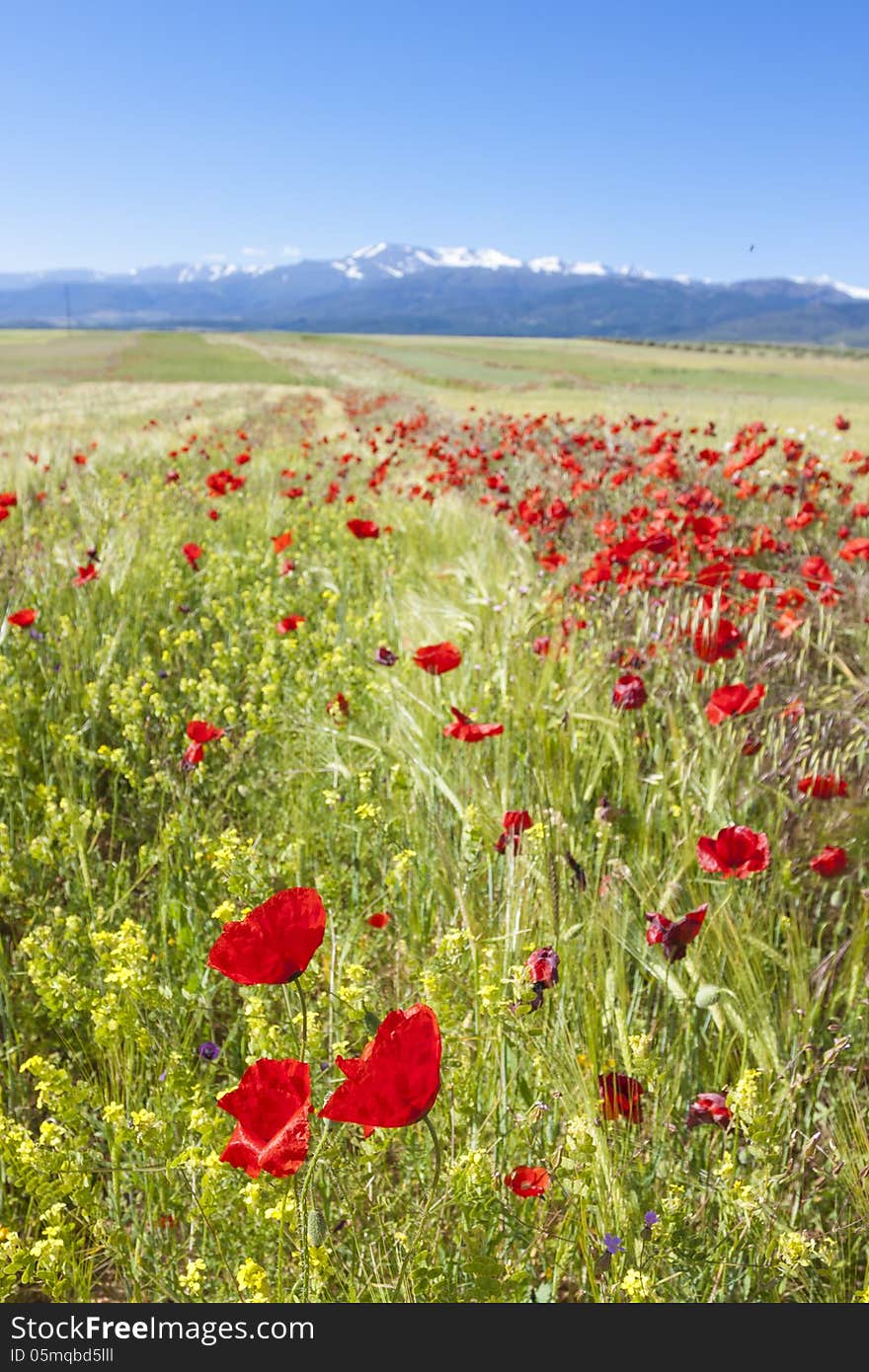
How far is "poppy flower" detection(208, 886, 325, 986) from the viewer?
103 cm

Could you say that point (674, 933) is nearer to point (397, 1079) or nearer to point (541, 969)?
point (541, 969)

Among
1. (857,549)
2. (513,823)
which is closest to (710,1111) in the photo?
(513,823)

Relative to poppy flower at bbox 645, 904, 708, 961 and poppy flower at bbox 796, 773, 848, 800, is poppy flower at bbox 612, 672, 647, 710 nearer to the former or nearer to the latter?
poppy flower at bbox 796, 773, 848, 800

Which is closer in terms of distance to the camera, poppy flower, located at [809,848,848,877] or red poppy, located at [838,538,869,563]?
poppy flower, located at [809,848,848,877]

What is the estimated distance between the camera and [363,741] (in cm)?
255

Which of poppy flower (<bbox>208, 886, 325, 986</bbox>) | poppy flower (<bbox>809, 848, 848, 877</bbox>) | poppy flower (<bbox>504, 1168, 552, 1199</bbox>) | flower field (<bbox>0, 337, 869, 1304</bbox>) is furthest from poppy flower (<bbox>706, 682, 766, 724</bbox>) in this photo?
poppy flower (<bbox>208, 886, 325, 986</bbox>)

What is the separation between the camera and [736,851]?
1.54m

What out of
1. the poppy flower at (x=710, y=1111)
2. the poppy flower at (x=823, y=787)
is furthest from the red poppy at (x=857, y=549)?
the poppy flower at (x=710, y=1111)

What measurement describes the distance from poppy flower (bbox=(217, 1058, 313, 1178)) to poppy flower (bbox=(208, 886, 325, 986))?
0.10 metres

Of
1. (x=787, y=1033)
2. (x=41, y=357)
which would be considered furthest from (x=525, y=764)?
(x=41, y=357)

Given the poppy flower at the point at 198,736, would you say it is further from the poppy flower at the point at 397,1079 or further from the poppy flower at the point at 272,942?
the poppy flower at the point at 397,1079

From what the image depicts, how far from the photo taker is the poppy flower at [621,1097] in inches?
49.2

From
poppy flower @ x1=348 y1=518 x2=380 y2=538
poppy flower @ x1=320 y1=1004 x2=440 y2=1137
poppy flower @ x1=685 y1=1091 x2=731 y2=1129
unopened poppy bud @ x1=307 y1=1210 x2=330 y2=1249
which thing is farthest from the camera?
poppy flower @ x1=348 y1=518 x2=380 y2=538

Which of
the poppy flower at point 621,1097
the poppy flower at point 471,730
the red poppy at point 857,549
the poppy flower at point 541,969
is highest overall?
the red poppy at point 857,549
